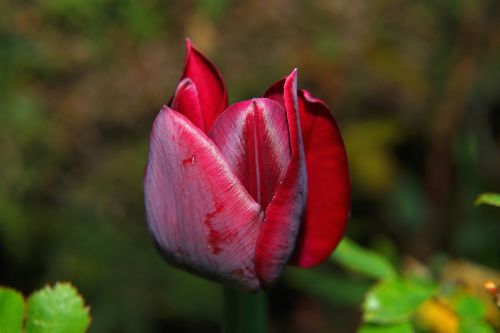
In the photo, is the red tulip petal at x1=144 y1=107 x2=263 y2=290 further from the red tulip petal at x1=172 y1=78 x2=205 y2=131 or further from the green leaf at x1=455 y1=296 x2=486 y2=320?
the green leaf at x1=455 y1=296 x2=486 y2=320

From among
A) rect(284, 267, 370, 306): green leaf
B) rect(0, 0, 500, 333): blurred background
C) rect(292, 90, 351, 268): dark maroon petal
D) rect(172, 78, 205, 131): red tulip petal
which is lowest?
rect(284, 267, 370, 306): green leaf

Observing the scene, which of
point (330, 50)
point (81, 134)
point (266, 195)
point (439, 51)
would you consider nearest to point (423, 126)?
point (439, 51)

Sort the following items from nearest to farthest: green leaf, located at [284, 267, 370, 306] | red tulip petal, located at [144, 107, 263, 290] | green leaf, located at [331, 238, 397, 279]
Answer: red tulip petal, located at [144, 107, 263, 290], green leaf, located at [331, 238, 397, 279], green leaf, located at [284, 267, 370, 306]

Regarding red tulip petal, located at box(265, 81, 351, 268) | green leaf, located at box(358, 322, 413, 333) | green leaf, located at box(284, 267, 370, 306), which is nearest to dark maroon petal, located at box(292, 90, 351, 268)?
red tulip petal, located at box(265, 81, 351, 268)

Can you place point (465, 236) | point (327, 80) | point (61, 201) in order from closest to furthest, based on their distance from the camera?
point (465, 236) < point (61, 201) < point (327, 80)

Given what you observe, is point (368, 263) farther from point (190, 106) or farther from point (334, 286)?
point (334, 286)

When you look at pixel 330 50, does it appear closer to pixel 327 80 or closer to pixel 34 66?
pixel 327 80

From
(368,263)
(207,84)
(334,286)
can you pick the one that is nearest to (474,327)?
(368,263)
